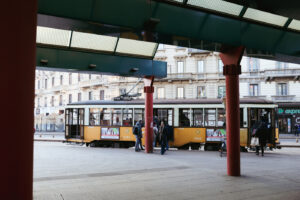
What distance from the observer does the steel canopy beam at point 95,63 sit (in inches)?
411

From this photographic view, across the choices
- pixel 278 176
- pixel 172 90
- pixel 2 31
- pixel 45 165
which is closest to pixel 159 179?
pixel 278 176

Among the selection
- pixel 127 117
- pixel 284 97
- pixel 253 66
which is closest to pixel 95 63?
pixel 127 117

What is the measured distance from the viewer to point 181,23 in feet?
22.4

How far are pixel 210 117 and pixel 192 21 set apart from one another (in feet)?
29.4

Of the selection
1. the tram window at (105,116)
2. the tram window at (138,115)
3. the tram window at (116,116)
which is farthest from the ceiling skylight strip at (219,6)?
the tram window at (105,116)

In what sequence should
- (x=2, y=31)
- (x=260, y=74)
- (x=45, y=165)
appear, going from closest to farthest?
(x=2, y=31) → (x=45, y=165) → (x=260, y=74)

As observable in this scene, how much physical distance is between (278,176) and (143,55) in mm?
7166

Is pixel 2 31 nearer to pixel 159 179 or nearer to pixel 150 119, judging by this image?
pixel 159 179


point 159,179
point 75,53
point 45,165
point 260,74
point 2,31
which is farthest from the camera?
point 260,74

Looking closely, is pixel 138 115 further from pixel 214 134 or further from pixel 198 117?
pixel 214 134

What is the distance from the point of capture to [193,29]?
7.11m

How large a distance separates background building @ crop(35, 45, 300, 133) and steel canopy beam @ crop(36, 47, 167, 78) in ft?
63.3

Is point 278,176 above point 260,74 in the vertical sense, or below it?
below

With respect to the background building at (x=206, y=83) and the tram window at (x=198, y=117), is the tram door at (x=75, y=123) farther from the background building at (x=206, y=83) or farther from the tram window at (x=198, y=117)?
the background building at (x=206, y=83)
